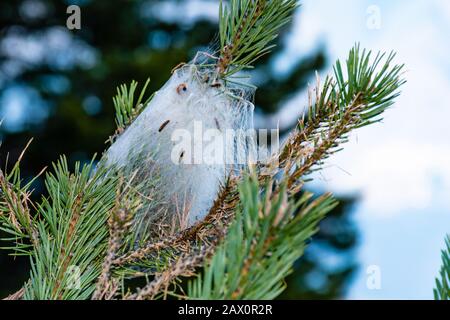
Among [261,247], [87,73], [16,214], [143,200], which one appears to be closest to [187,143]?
[143,200]

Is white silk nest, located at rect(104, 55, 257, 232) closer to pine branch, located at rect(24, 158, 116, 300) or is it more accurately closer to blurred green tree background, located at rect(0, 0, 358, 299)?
pine branch, located at rect(24, 158, 116, 300)

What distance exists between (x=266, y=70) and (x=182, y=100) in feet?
23.8

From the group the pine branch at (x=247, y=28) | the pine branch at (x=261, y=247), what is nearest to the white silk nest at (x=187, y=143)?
the pine branch at (x=247, y=28)

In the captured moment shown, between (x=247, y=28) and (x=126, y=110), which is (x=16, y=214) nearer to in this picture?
(x=126, y=110)

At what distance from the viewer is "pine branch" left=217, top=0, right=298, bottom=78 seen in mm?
783

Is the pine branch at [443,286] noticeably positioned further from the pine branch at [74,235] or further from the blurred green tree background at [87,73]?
the blurred green tree background at [87,73]

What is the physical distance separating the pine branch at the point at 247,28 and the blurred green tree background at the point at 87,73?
5.95 m

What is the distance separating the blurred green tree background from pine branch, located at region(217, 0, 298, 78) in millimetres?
5953

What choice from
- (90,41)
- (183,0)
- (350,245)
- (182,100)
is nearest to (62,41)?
(90,41)

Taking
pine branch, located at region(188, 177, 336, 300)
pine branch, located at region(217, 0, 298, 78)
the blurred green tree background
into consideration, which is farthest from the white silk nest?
the blurred green tree background

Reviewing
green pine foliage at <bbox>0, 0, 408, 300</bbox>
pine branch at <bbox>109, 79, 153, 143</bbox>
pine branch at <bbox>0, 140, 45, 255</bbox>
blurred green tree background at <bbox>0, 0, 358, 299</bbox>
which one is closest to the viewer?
green pine foliage at <bbox>0, 0, 408, 300</bbox>

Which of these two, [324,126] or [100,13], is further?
[100,13]

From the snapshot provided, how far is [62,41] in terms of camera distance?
8383 mm
